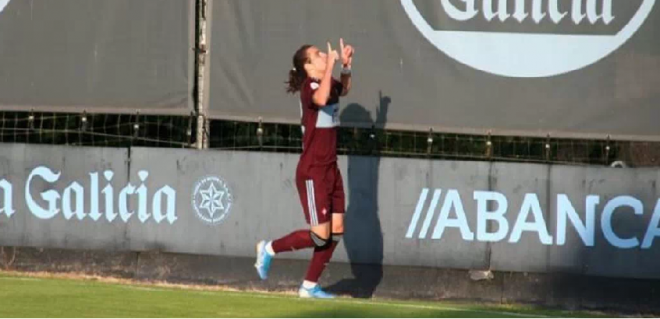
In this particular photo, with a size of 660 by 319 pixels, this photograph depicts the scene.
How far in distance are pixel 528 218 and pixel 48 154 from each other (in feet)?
14.0

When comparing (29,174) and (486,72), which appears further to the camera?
(29,174)

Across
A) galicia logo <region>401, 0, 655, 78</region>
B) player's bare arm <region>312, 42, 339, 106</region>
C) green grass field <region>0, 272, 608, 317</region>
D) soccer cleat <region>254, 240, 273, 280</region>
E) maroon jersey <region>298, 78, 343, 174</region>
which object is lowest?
green grass field <region>0, 272, 608, 317</region>

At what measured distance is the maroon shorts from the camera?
36.6 feet

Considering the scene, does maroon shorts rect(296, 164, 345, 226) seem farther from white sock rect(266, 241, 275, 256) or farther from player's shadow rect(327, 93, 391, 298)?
player's shadow rect(327, 93, 391, 298)

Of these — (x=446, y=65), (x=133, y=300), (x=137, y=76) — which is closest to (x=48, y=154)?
(x=137, y=76)

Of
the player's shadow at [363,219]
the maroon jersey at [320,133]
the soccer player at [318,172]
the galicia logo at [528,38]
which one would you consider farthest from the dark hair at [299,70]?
the galicia logo at [528,38]

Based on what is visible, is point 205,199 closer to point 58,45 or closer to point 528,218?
point 58,45

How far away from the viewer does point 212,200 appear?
1283 centimetres

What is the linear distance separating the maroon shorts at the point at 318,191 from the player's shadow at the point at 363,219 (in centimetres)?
124

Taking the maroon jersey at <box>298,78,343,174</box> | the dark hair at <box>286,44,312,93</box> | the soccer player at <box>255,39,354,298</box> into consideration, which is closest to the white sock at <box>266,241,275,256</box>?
the soccer player at <box>255,39,354,298</box>

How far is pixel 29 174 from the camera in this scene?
13.2m

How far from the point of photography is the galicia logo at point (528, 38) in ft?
39.4

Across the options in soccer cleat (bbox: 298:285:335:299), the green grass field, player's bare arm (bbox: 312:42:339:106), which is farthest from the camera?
soccer cleat (bbox: 298:285:335:299)

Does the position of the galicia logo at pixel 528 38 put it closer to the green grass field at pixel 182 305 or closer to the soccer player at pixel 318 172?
the soccer player at pixel 318 172
